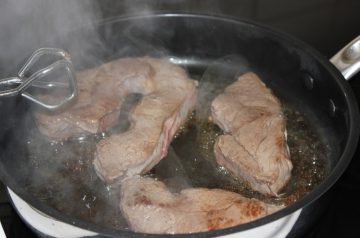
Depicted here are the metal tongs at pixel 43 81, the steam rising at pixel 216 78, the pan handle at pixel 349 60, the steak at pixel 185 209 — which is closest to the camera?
the steak at pixel 185 209

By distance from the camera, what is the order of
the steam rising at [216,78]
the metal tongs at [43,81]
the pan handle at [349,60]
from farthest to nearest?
the steam rising at [216,78] → the pan handle at [349,60] → the metal tongs at [43,81]

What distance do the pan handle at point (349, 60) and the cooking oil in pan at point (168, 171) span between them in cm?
26

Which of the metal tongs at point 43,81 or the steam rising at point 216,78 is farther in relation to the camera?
the steam rising at point 216,78

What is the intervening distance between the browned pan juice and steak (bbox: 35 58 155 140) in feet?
0.20

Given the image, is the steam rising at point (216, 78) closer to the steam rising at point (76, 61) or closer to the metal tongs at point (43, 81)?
the steam rising at point (76, 61)

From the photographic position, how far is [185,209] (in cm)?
153

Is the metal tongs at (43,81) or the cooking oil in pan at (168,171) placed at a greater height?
the metal tongs at (43,81)

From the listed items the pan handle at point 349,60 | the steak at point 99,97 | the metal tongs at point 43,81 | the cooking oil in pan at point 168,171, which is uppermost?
the pan handle at point 349,60

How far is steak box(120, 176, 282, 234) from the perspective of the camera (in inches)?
58.0

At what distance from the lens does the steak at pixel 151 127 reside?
173cm

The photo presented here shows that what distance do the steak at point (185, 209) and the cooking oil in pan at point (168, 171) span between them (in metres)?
0.10

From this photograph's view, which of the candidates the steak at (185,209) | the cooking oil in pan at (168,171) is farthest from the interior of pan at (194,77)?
the steak at (185,209)

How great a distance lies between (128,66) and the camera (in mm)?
2096

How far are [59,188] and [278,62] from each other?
1075mm
